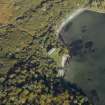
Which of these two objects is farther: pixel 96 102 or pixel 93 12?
pixel 93 12

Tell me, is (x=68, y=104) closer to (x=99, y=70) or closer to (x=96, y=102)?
(x=96, y=102)

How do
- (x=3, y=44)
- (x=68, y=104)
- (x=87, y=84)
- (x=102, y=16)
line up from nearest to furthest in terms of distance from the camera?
(x=68, y=104) < (x=87, y=84) < (x=3, y=44) < (x=102, y=16)

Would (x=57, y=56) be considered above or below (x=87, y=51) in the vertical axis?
below

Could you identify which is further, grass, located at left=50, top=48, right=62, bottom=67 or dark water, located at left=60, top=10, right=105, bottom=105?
grass, located at left=50, top=48, right=62, bottom=67

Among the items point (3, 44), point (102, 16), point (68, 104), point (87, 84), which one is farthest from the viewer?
point (102, 16)

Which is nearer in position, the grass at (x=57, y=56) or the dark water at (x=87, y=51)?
the dark water at (x=87, y=51)

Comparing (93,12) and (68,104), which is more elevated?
(93,12)

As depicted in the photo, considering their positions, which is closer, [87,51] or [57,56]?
[57,56]

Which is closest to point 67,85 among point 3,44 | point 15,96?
point 15,96
